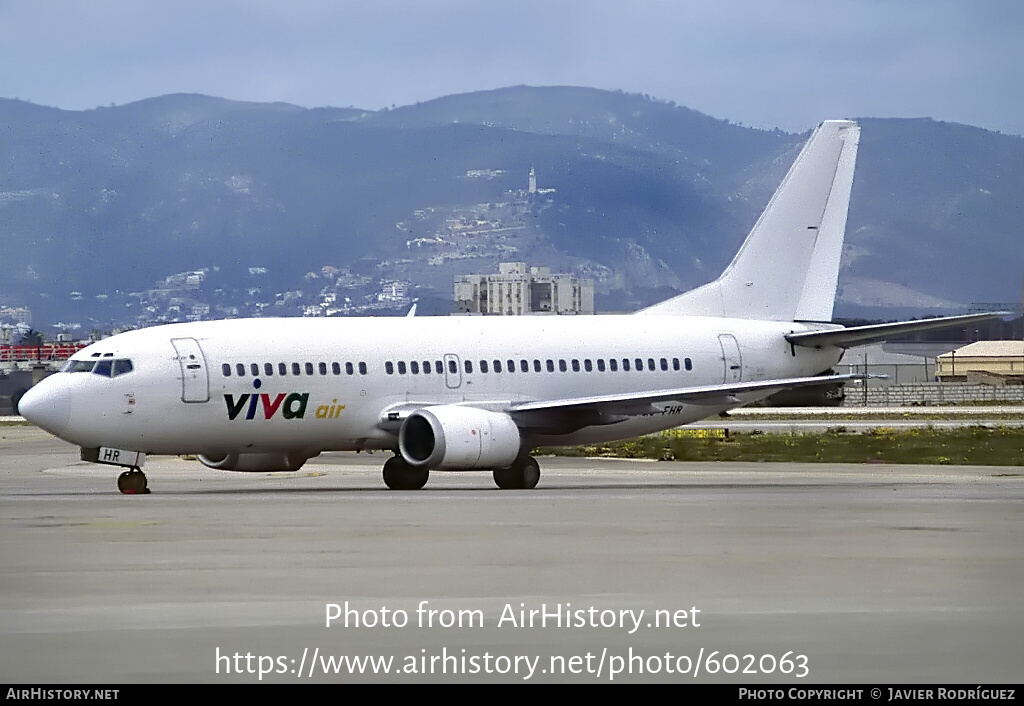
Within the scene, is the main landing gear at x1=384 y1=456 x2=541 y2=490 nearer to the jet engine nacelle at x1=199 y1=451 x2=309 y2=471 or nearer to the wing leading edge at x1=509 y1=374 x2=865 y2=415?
→ the wing leading edge at x1=509 y1=374 x2=865 y2=415

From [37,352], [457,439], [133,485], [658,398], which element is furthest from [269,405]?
[37,352]

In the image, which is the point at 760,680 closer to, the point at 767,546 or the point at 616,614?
the point at 616,614

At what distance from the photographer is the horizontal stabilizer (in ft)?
127

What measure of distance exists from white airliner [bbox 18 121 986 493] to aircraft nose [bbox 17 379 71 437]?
0.04 metres

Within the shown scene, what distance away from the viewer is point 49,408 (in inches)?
1352

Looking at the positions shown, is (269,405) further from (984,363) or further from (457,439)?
(984,363)

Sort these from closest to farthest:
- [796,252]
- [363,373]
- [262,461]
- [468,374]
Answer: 1. [363,373]
2. [262,461]
3. [468,374]
4. [796,252]

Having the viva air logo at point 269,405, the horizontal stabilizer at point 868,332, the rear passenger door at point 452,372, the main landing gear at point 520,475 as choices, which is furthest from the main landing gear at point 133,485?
the horizontal stabilizer at point 868,332

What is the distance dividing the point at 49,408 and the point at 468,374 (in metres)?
9.22

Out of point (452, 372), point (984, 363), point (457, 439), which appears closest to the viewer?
point (457, 439)

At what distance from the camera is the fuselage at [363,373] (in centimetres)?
3512

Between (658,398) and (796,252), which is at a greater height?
(796,252)

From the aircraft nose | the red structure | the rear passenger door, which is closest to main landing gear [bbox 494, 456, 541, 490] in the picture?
the rear passenger door

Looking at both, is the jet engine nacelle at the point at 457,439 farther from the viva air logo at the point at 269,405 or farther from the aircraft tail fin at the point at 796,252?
the aircraft tail fin at the point at 796,252
